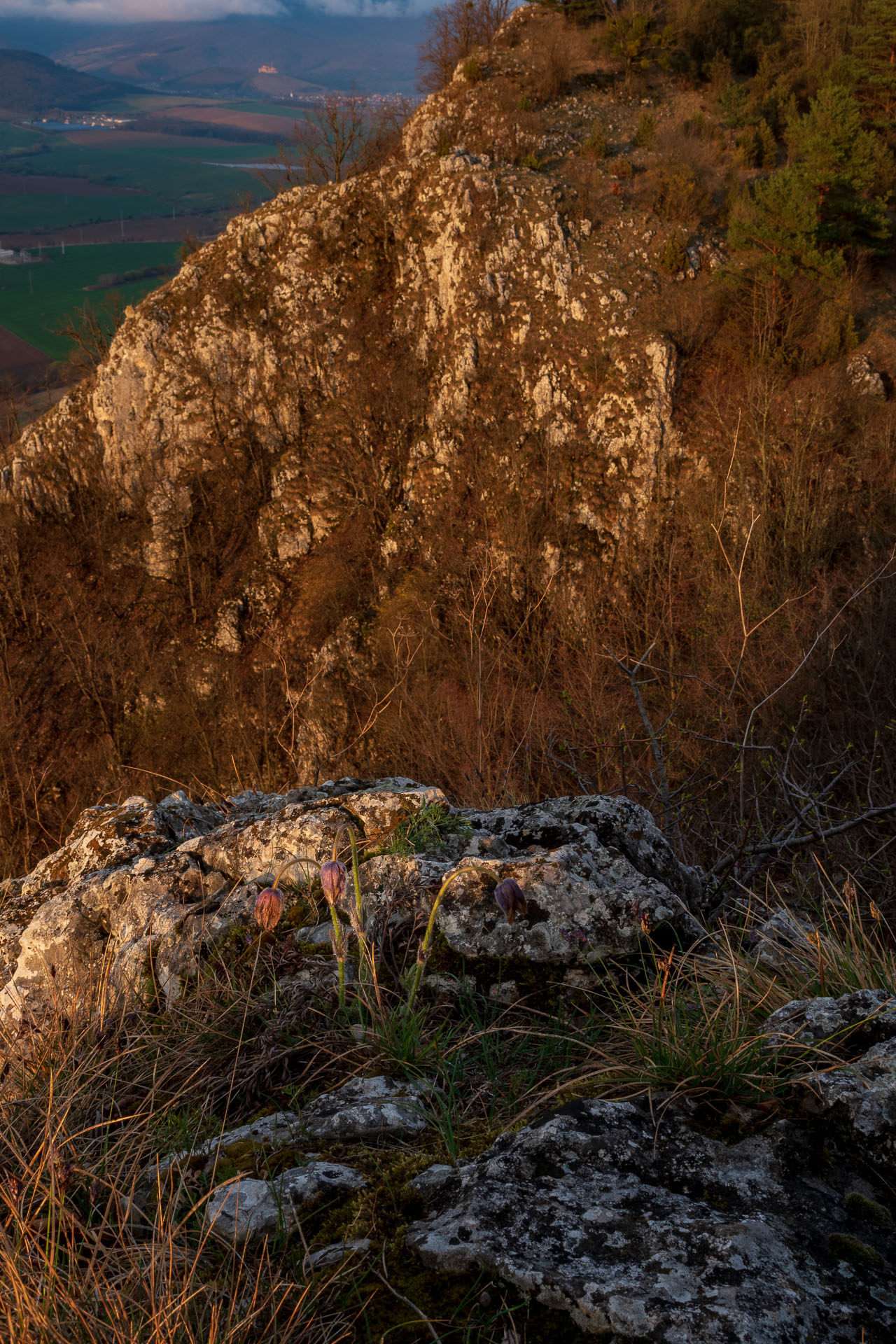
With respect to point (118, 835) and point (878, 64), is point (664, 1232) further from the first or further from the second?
point (878, 64)

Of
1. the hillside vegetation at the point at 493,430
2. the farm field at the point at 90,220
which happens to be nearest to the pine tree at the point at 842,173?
the hillside vegetation at the point at 493,430

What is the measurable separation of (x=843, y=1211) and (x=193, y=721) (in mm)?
24968

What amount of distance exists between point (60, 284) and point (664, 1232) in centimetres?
10403

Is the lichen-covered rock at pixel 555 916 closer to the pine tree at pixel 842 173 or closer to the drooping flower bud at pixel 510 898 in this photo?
the drooping flower bud at pixel 510 898

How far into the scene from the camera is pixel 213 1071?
2156mm

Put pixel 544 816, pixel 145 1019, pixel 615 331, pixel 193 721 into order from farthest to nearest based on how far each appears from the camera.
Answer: pixel 193 721
pixel 615 331
pixel 544 816
pixel 145 1019

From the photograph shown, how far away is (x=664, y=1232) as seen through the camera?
1.34m

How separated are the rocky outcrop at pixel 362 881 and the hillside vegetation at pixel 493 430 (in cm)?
985

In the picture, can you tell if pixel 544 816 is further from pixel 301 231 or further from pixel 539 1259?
pixel 301 231

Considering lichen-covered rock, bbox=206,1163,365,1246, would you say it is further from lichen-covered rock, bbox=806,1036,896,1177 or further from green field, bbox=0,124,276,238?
green field, bbox=0,124,276,238

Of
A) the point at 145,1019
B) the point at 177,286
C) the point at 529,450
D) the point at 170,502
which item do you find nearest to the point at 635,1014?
the point at 145,1019

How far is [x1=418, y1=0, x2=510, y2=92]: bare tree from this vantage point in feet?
96.2

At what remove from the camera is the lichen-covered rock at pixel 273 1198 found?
1.49m

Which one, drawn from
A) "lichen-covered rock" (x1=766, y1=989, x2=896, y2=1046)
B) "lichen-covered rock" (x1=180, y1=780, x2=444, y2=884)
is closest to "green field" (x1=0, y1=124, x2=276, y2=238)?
"lichen-covered rock" (x1=180, y1=780, x2=444, y2=884)
